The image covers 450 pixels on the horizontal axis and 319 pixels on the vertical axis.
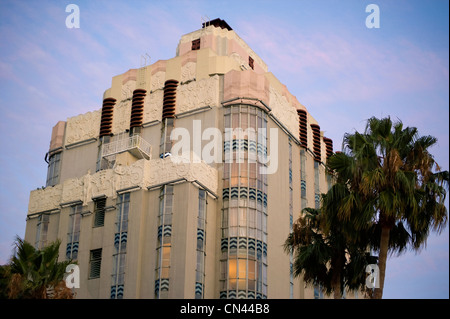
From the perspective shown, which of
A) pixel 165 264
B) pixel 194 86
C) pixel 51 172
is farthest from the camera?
pixel 51 172

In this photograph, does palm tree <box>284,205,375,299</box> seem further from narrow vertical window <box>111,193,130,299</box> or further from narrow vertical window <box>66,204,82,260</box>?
narrow vertical window <box>66,204,82,260</box>

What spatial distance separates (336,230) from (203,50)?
28329mm

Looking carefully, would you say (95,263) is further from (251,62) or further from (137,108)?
(251,62)

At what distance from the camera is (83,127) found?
5941 cm

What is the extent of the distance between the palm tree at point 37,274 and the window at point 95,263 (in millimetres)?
16553

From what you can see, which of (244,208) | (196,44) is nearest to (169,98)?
(196,44)

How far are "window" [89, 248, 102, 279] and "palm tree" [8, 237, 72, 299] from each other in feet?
54.3

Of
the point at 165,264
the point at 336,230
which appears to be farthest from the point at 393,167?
the point at 165,264

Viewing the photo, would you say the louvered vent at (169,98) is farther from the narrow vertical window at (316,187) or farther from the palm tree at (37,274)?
the palm tree at (37,274)

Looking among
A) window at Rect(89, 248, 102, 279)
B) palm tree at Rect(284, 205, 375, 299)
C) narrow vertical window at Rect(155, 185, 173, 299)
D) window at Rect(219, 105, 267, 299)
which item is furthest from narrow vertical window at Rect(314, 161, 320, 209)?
palm tree at Rect(284, 205, 375, 299)

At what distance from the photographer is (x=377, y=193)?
2981 centimetres

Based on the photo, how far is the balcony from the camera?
52125mm
